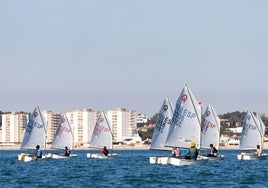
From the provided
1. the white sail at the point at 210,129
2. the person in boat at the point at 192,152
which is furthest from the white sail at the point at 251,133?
the person in boat at the point at 192,152

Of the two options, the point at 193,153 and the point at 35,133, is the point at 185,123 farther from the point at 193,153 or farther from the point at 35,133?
the point at 35,133

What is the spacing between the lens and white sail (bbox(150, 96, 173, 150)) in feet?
309

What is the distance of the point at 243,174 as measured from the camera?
2576 inches

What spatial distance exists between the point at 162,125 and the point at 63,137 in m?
25.3

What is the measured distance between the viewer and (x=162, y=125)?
312 ft

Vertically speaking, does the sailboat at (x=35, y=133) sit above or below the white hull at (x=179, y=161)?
above

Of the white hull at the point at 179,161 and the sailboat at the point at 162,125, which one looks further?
the sailboat at the point at 162,125

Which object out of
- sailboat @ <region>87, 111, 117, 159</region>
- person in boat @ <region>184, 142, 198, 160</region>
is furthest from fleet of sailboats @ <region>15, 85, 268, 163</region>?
person in boat @ <region>184, 142, 198, 160</region>

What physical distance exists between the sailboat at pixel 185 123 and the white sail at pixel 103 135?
40.4 m

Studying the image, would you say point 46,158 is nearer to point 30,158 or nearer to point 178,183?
point 30,158

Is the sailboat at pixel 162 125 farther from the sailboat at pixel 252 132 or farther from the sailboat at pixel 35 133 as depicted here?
the sailboat at pixel 252 132

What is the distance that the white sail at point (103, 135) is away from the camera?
Result: 12050 centimetres

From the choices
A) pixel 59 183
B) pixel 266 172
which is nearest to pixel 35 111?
pixel 266 172

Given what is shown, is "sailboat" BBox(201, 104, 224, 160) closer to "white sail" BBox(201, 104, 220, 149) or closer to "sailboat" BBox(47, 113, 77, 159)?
"white sail" BBox(201, 104, 220, 149)
